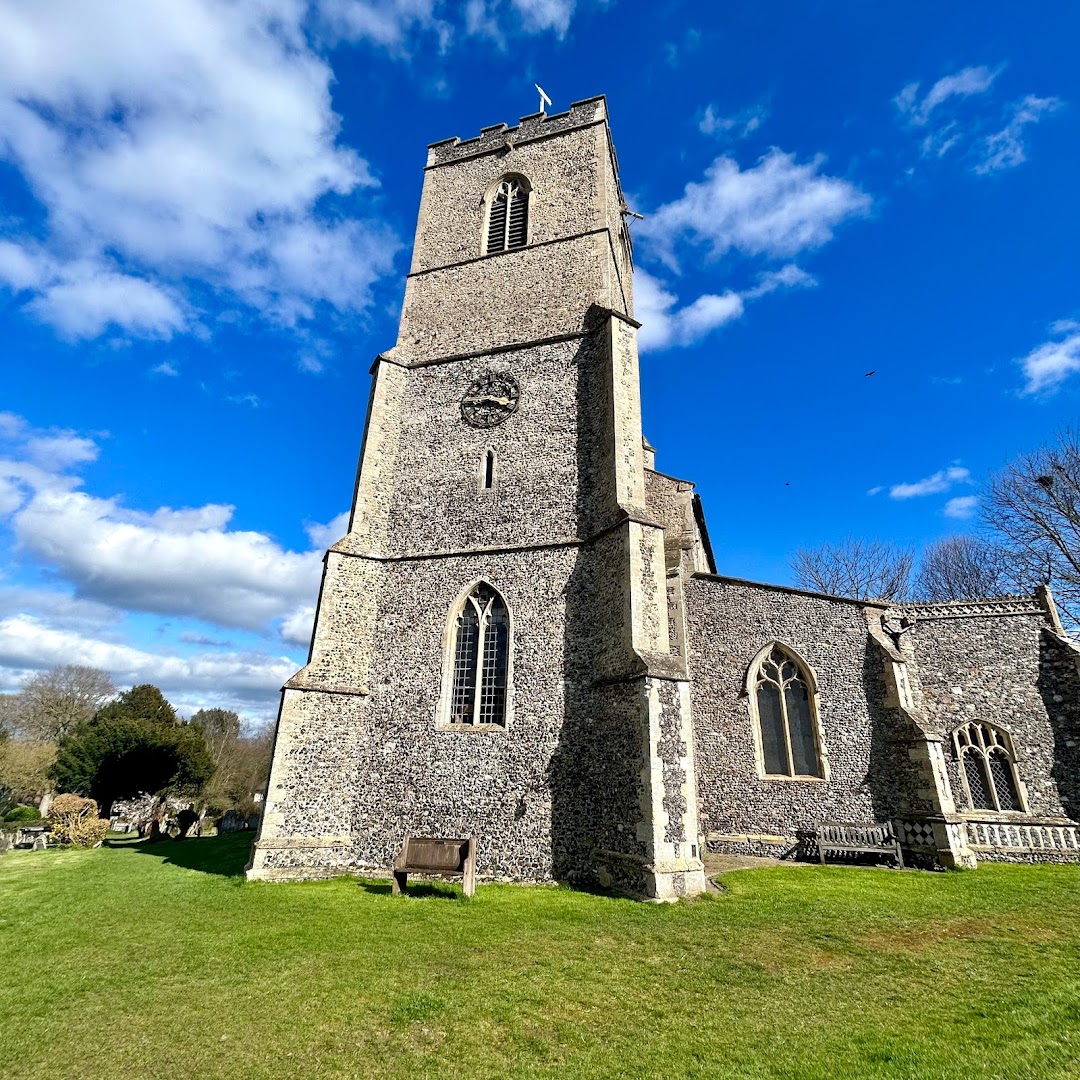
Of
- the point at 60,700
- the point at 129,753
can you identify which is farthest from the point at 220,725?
the point at 129,753

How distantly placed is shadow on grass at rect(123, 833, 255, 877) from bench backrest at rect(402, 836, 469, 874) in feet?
13.0

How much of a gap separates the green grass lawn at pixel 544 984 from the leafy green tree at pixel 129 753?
2314 cm

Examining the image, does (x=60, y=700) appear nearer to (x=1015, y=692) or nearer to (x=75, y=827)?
(x=75, y=827)

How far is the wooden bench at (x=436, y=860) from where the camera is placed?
32.0 ft

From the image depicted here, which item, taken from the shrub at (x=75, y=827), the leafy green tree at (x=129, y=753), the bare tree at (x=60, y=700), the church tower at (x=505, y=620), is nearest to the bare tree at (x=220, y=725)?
the bare tree at (x=60, y=700)

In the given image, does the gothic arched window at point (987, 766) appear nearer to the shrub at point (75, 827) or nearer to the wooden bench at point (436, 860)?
the wooden bench at point (436, 860)

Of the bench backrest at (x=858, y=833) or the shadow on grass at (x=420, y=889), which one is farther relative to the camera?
the bench backrest at (x=858, y=833)

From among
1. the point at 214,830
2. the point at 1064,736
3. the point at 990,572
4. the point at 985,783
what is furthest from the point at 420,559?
the point at 990,572

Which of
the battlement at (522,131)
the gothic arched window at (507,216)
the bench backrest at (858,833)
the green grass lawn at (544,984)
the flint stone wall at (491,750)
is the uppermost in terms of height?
the battlement at (522,131)

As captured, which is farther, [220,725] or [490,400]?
[220,725]

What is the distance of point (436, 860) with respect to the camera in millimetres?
9922

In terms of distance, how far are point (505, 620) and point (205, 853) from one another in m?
10.3

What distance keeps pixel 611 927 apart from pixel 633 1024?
306 centimetres

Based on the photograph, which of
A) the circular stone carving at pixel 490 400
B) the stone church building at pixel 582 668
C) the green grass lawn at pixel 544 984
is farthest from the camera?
the circular stone carving at pixel 490 400
